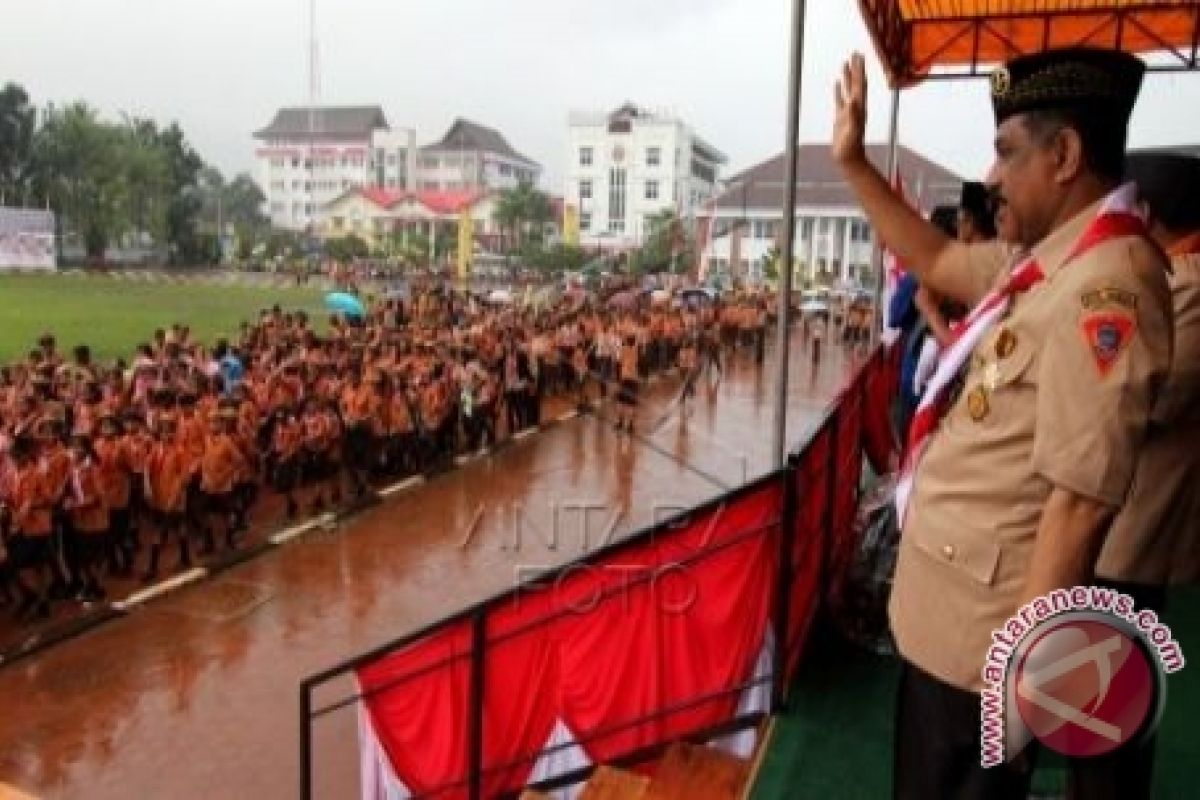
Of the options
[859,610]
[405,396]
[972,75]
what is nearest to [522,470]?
[405,396]

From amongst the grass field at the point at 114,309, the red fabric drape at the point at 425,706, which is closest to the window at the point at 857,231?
A: the grass field at the point at 114,309

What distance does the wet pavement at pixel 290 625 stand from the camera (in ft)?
18.4

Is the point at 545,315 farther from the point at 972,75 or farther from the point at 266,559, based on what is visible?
the point at 972,75

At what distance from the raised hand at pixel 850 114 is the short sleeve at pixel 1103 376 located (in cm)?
57

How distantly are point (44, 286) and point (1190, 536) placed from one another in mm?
43583

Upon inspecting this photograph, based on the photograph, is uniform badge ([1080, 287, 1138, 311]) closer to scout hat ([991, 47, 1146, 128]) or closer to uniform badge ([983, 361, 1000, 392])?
uniform badge ([983, 361, 1000, 392])

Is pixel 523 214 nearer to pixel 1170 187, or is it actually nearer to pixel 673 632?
pixel 673 632

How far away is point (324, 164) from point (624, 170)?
140 ft

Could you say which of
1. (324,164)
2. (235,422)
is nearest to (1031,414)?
(235,422)

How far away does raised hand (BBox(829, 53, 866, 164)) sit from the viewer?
1.69 m

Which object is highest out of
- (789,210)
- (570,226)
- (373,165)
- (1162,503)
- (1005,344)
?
(373,165)

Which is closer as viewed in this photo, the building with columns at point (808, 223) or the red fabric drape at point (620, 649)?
the red fabric drape at point (620, 649)

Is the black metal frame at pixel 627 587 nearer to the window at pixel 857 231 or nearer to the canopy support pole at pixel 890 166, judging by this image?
the canopy support pole at pixel 890 166

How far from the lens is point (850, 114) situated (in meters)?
1.71
